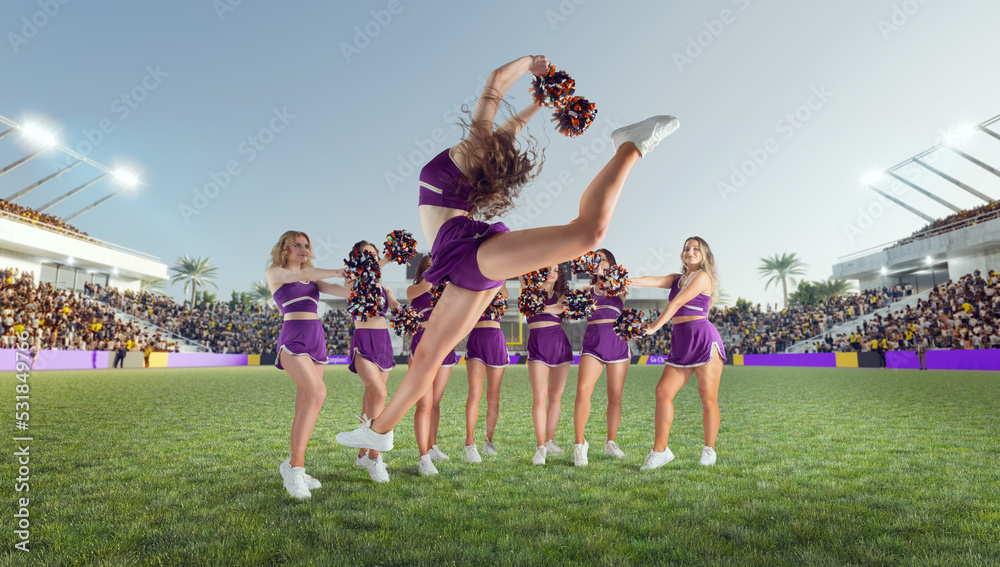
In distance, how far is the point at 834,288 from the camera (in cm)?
6150

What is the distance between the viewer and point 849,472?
427 centimetres

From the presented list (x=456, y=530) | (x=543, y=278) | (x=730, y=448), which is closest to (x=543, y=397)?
(x=543, y=278)

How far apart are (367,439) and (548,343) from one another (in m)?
2.65

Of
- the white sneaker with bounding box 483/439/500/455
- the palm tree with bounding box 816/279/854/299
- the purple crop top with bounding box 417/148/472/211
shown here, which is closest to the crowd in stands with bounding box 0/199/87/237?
the white sneaker with bounding box 483/439/500/455

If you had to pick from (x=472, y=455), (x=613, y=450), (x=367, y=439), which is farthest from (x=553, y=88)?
(x=613, y=450)

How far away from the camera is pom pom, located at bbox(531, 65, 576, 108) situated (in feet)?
10.2

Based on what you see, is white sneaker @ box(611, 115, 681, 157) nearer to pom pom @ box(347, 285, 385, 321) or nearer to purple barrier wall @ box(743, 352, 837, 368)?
pom pom @ box(347, 285, 385, 321)

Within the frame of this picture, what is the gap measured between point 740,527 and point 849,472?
80.6 inches

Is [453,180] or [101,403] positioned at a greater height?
[453,180]

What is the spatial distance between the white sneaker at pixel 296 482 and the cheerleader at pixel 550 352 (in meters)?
2.30

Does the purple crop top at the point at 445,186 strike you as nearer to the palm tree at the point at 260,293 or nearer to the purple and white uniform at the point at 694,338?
the purple and white uniform at the point at 694,338

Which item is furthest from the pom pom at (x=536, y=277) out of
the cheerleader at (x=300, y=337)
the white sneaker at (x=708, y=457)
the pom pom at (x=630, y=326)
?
the white sneaker at (x=708, y=457)

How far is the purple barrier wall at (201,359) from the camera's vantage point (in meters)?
30.9

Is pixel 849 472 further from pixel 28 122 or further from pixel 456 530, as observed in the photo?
pixel 28 122
